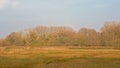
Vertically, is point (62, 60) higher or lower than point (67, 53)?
higher

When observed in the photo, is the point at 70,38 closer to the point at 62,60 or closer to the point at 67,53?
the point at 67,53

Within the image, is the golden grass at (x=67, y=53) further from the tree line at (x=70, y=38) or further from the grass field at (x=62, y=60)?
the tree line at (x=70, y=38)

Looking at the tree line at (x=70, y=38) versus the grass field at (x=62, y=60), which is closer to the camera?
the grass field at (x=62, y=60)

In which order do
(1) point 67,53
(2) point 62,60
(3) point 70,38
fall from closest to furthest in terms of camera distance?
(2) point 62,60 → (1) point 67,53 → (3) point 70,38

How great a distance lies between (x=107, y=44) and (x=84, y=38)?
30.2 feet

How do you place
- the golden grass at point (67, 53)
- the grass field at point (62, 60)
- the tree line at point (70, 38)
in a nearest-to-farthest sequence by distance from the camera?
the grass field at point (62, 60)
the golden grass at point (67, 53)
the tree line at point (70, 38)

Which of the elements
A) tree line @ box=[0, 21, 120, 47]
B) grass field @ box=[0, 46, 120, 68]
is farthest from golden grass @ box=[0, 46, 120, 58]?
tree line @ box=[0, 21, 120, 47]

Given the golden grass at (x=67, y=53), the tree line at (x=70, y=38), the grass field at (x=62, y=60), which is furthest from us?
the tree line at (x=70, y=38)

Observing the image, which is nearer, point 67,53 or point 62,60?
point 62,60

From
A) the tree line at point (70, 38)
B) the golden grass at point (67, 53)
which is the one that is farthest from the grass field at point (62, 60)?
the tree line at point (70, 38)

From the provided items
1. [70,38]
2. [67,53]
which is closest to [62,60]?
[67,53]

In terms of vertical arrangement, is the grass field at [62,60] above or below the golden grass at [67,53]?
above

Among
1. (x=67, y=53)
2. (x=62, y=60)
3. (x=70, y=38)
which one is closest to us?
(x=62, y=60)

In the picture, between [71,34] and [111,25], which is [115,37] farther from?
Result: [71,34]
